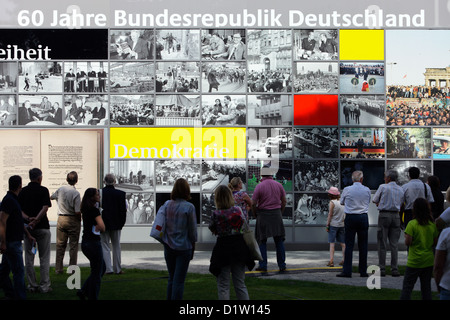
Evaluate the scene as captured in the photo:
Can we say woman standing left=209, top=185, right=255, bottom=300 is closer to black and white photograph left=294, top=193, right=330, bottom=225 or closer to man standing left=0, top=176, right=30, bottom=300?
man standing left=0, top=176, right=30, bottom=300

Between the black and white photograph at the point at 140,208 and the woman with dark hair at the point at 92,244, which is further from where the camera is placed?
the black and white photograph at the point at 140,208

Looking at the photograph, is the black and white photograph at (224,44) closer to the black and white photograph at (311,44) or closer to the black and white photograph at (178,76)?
the black and white photograph at (178,76)

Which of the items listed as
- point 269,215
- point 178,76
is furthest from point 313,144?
point 269,215

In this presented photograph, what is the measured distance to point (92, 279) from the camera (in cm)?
1059

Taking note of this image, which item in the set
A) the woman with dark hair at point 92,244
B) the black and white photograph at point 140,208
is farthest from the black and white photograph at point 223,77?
the woman with dark hair at point 92,244

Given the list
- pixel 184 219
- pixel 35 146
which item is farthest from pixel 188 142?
pixel 184 219

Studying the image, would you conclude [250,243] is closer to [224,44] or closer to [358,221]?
[358,221]

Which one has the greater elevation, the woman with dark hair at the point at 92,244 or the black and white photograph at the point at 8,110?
the black and white photograph at the point at 8,110

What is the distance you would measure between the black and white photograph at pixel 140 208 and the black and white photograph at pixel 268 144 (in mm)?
2883

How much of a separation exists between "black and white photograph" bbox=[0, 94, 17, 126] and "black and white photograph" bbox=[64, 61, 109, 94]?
1.42m

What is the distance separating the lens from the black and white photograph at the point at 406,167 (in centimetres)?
1928

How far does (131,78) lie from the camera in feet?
63.1

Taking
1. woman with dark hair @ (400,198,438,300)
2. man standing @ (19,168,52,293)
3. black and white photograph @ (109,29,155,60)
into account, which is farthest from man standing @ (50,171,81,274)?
woman with dark hair @ (400,198,438,300)

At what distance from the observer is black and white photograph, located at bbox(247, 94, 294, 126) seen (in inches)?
754
